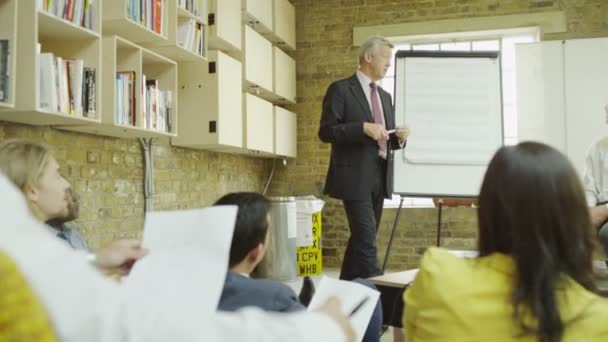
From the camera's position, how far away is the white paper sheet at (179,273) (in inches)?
22.4

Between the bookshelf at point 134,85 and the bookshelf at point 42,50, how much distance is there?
0.15m

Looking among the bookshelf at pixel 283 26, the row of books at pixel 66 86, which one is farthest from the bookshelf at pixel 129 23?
the bookshelf at pixel 283 26

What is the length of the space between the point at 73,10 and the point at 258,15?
7.83 ft

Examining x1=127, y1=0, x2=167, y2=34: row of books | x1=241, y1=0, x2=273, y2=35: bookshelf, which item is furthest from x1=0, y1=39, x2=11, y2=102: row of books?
x1=241, y1=0, x2=273, y2=35: bookshelf

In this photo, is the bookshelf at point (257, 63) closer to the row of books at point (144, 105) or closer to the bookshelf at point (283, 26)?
the bookshelf at point (283, 26)

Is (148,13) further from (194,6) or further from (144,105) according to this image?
(194,6)

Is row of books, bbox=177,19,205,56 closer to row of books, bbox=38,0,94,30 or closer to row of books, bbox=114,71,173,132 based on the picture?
row of books, bbox=114,71,173,132

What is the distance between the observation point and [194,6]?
3791 millimetres

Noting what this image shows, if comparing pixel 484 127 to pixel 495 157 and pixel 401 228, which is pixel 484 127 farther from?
pixel 495 157

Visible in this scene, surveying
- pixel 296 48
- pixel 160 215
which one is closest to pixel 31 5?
pixel 160 215

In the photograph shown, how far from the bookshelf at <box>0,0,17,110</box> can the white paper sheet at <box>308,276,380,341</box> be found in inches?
66.2

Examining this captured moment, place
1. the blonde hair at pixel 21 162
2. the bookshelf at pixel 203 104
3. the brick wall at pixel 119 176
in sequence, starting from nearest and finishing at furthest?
1. the blonde hair at pixel 21 162
2. the brick wall at pixel 119 176
3. the bookshelf at pixel 203 104

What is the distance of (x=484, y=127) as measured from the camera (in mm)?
4059

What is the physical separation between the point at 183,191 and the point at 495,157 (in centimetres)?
343
